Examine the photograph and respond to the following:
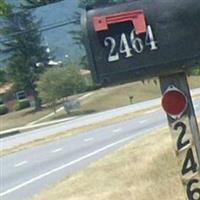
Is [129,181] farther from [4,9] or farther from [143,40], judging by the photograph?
[143,40]

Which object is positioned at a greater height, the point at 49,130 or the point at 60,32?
the point at 60,32

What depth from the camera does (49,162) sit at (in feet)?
70.3

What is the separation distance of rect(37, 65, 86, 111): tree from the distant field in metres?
1.76

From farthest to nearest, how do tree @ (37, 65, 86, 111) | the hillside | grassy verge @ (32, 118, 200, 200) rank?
the hillside → tree @ (37, 65, 86, 111) → grassy verge @ (32, 118, 200, 200)

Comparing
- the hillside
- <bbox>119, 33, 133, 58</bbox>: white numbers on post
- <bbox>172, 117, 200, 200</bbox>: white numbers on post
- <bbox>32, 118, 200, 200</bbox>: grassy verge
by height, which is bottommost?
<bbox>32, 118, 200, 200</bbox>: grassy verge

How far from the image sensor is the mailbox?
407 centimetres

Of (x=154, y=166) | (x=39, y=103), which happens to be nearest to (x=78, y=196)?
(x=154, y=166)

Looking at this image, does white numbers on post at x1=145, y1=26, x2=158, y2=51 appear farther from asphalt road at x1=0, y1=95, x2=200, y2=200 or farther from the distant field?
the distant field

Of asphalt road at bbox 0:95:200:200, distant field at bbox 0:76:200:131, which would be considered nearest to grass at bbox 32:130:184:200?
asphalt road at bbox 0:95:200:200

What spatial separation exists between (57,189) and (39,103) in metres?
60.4

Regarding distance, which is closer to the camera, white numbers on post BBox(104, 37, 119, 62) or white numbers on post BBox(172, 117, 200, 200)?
white numbers on post BBox(104, 37, 119, 62)

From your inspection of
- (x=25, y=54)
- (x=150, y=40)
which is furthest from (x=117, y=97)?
(x=150, y=40)

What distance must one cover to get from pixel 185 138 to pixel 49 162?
17.3 metres

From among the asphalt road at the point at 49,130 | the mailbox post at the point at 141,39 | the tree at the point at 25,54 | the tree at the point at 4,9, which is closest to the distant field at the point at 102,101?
the tree at the point at 25,54
